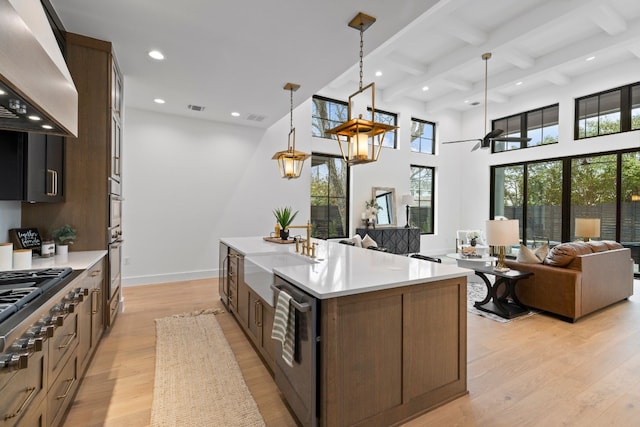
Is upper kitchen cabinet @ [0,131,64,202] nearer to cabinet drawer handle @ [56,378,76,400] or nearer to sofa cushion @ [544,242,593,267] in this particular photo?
cabinet drawer handle @ [56,378,76,400]

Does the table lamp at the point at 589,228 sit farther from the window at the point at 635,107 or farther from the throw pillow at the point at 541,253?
the window at the point at 635,107

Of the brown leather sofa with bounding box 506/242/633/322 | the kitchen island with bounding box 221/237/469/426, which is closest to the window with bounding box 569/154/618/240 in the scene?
the brown leather sofa with bounding box 506/242/633/322

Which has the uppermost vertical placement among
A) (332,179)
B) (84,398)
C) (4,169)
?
(332,179)

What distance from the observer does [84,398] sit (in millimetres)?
2070

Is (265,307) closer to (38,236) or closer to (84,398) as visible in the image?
(84,398)

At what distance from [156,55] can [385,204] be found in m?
5.78

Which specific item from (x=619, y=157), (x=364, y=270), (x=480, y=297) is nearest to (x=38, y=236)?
(x=364, y=270)

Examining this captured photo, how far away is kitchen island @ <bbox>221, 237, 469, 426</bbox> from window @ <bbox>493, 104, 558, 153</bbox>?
20.3 ft

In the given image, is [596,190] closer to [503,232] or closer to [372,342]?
[503,232]

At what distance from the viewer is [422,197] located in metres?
8.46

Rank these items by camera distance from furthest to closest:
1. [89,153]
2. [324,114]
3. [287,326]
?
1. [324,114]
2. [89,153]
3. [287,326]

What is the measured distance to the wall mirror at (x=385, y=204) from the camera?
7.45 m

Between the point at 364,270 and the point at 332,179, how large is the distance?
200 inches

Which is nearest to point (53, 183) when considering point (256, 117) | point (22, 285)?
point (22, 285)
